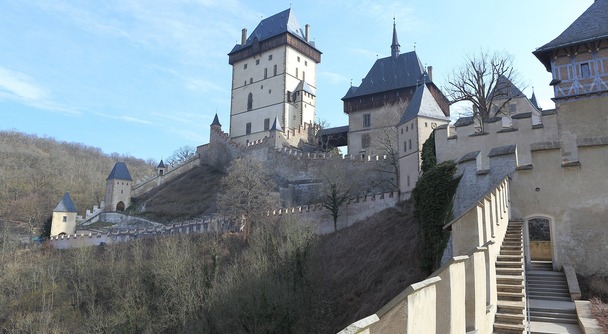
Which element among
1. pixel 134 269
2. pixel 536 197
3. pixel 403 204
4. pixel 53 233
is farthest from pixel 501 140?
pixel 53 233

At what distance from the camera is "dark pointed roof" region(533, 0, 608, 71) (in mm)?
17906

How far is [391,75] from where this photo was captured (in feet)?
146

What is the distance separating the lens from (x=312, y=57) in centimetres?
5750

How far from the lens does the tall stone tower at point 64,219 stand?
146ft

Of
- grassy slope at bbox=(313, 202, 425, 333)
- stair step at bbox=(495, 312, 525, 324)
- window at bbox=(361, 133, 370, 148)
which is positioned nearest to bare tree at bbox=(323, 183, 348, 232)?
grassy slope at bbox=(313, 202, 425, 333)

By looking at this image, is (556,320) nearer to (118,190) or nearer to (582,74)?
(582,74)

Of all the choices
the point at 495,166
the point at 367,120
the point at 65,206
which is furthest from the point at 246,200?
the point at 65,206

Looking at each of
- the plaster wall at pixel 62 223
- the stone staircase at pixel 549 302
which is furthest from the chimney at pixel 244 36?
the stone staircase at pixel 549 302

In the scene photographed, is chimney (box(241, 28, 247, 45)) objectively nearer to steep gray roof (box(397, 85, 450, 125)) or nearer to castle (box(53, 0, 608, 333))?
castle (box(53, 0, 608, 333))

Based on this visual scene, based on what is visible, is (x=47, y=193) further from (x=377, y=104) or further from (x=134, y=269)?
(x=377, y=104)

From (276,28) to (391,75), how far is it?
1875 cm

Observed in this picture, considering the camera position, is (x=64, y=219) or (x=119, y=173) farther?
(x=119, y=173)

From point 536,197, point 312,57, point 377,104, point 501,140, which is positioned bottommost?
point 536,197

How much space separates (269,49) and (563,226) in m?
46.5
